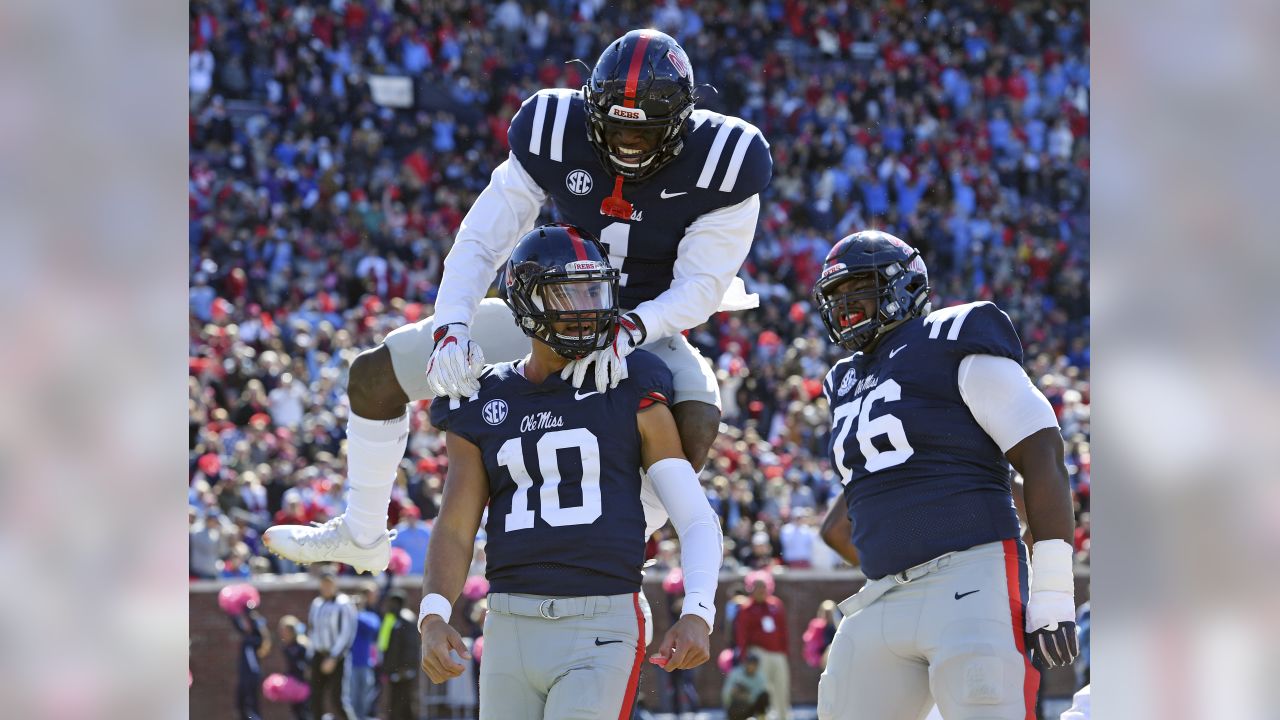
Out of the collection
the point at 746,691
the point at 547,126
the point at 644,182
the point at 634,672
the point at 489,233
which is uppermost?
the point at 547,126

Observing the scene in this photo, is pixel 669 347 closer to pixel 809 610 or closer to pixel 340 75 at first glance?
pixel 809 610

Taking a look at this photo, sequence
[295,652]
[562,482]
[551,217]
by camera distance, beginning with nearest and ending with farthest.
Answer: [562,482], [295,652], [551,217]

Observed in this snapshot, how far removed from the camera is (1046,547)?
11.0ft

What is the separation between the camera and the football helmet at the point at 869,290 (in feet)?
12.5

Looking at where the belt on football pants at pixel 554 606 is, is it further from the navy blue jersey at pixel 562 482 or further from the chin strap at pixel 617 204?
the chin strap at pixel 617 204

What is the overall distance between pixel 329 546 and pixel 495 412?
4.27 feet

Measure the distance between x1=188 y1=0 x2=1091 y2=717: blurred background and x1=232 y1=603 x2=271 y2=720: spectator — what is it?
0.09 m

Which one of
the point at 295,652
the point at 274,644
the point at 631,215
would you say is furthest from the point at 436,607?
the point at 274,644

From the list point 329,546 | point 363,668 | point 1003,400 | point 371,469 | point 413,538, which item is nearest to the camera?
point 1003,400

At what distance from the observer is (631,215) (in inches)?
153

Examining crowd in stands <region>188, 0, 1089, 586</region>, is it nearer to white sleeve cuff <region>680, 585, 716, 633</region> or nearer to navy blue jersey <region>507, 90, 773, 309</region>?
navy blue jersey <region>507, 90, 773, 309</region>

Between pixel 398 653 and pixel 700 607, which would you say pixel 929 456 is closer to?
pixel 700 607

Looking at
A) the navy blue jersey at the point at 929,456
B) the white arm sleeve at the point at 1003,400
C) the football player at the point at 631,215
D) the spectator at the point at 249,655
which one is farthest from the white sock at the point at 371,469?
the spectator at the point at 249,655

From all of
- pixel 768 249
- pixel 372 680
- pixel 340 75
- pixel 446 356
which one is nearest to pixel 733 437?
pixel 372 680
